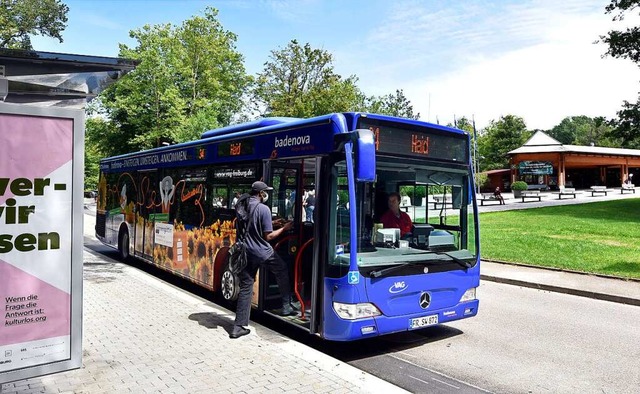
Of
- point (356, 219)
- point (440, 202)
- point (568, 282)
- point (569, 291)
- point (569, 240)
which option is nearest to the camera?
point (356, 219)

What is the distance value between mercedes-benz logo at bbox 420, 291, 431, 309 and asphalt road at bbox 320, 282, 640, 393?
636mm

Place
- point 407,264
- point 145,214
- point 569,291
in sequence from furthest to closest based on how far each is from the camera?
point 145,214 → point 569,291 → point 407,264

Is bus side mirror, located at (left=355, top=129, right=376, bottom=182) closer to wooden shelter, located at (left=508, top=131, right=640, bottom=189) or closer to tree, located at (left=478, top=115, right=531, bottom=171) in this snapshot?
wooden shelter, located at (left=508, top=131, right=640, bottom=189)

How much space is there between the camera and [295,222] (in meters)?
6.81

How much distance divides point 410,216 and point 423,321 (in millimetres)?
1411

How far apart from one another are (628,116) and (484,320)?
28.3 meters

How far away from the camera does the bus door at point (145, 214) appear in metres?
11.5

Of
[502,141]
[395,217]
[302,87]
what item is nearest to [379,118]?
[395,217]

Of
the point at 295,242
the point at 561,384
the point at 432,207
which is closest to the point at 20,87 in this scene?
the point at 295,242

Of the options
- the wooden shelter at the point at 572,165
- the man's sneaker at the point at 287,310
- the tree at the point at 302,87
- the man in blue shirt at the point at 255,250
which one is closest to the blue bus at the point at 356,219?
the man's sneaker at the point at 287,310

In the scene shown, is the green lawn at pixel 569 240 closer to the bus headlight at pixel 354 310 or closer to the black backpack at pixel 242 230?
the bus headlight at pixel 354 310

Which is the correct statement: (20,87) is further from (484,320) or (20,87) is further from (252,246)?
(484,320)

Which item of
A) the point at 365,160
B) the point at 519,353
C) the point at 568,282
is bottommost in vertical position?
the point at 519,353

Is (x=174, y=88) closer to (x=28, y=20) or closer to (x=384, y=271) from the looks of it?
(x=28, y=20)
